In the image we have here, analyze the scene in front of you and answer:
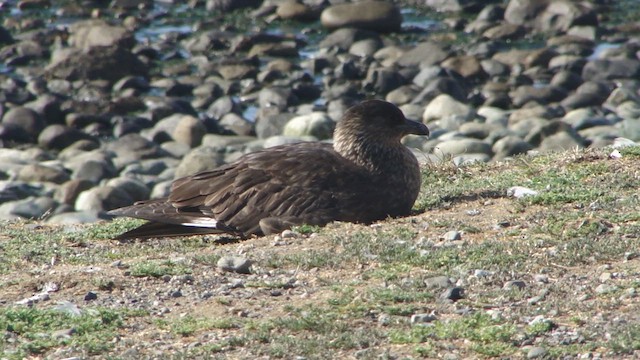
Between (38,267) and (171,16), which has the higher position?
(38,267)

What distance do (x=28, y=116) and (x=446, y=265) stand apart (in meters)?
13.0

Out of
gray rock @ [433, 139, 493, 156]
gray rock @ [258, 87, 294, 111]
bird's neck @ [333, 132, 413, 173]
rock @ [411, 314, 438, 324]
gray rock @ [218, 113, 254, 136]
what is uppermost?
rock @ [411, 314, 438, 324]

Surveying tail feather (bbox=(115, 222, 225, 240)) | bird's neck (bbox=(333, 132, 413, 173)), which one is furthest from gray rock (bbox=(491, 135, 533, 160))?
tail feather (bbox=(115, 222, 225, 240))

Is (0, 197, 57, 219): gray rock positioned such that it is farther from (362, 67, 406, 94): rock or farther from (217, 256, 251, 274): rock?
(217, 256, 251, 274): rock

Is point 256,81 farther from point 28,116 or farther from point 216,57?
point 28,116

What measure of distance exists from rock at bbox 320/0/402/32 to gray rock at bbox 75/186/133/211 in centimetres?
933

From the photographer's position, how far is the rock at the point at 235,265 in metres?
6.52

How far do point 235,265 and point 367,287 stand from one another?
2.80 ft

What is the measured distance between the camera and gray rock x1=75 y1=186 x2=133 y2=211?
14.5 meters

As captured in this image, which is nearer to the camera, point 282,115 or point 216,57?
point 282,115

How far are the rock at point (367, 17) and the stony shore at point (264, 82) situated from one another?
0.13 feet

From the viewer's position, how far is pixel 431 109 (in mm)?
17891

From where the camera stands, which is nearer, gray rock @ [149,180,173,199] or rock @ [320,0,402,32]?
gray rock @ [149,180,173,199]

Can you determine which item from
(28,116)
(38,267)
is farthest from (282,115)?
(38,267)
